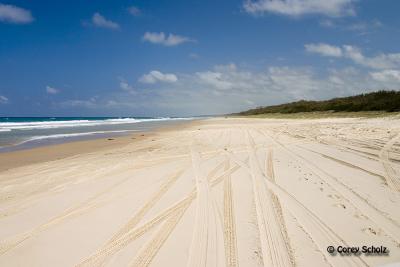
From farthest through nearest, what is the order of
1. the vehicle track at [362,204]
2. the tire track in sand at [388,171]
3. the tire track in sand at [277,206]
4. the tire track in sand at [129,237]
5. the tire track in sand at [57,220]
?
the tire track in sand at [388,171] < the vehicle track at [362,204] < the tire track in sand at [57,220] < the tire track in sand at [277,206] < the tire track in sand at [129,237]

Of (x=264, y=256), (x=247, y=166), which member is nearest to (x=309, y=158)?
(x=247, y=166)

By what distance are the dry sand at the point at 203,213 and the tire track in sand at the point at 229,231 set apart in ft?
0.04

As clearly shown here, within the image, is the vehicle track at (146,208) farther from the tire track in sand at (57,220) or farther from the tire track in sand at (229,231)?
the tire track in sand at (229,231)

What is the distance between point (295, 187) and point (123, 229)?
3188 millimetres

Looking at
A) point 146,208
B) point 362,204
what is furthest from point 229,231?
point 362,204

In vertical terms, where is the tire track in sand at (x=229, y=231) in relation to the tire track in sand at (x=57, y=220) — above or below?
below

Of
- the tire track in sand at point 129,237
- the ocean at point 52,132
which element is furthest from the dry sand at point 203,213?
the ocean at point 52,132

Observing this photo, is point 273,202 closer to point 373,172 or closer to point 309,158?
point 373,172

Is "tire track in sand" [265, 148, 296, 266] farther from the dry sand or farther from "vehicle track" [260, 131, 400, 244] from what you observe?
"vehicle track" [260, 131, 400, 244]

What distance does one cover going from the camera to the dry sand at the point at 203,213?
10.8 feet

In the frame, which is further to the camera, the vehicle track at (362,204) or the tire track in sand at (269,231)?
the vehicle track at (362,204)

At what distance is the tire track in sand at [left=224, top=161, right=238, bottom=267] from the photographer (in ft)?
10.5

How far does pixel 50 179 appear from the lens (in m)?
6.93

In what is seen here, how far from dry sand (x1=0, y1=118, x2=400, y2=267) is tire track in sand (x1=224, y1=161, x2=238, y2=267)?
0.5 inches
